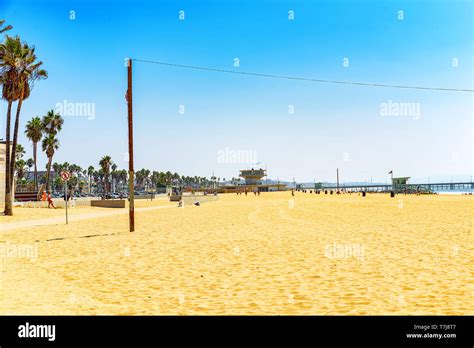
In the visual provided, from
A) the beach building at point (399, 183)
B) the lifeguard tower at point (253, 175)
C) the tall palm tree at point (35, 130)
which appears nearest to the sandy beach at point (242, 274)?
the tall palm tree at point (35, 130)

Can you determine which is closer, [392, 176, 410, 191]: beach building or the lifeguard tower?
[392, 176, 410, 191]: beach building

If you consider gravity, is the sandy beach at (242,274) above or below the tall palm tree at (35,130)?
below

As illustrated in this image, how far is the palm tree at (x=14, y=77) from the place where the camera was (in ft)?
98.8

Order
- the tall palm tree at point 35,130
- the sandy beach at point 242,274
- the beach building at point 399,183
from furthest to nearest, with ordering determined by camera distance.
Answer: the beach building at point 399,183 < the tall palm tree at point 35,130 < the sandy beach at point 242,274

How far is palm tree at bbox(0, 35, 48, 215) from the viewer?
98.8 feet

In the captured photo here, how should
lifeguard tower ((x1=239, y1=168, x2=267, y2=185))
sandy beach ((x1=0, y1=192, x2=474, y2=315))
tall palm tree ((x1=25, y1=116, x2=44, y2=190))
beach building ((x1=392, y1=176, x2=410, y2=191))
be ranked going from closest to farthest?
sandy beach ((x1=0, y1=192, x2=474, y2=315))
tall palm tree ((x1=25, y1=116, x2=44, y2=190))
beach building ((x1=392, y1=176, x2=410, y2=191))
lifeguard tower ((x1=239, y1=168, x2=267, y2=185))

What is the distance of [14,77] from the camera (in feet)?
101

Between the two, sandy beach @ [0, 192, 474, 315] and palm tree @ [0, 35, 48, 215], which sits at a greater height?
palm tree @ [0, 35, 48, 215]

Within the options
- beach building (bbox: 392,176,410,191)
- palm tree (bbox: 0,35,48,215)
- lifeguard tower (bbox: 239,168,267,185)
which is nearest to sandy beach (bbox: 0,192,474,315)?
palm tree (bbox: 0,35,48,215)

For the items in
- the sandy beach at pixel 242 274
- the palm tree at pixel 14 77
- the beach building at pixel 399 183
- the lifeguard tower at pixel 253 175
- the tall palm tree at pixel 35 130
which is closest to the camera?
the sandy beach at pixel 242 274

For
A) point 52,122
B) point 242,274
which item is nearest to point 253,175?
point 52,122

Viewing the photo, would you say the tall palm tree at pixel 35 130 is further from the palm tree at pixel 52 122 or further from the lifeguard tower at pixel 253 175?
the lifeguard tower at pixel 253 175

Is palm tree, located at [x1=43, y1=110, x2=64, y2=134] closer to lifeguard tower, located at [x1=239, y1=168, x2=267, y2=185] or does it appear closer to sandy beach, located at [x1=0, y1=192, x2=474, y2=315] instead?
sandy beach, located at [x1=0, y1=192, x2=474, y2=315]
